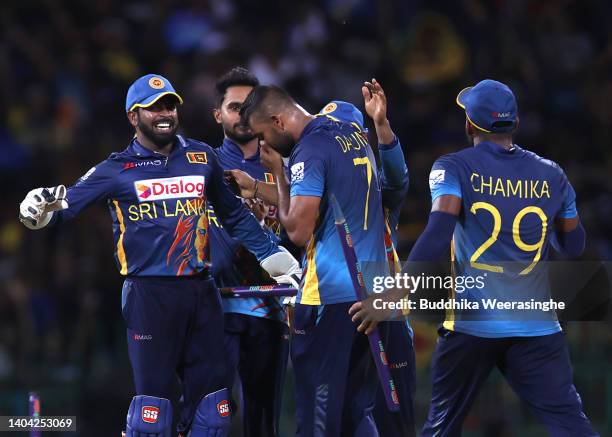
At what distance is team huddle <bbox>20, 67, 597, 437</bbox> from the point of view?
20.2 ft

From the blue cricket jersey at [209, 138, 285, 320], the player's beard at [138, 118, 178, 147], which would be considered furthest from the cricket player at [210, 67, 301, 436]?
the player's beard at [138, 118, 178, 147]

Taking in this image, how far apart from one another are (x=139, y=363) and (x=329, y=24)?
7.45m

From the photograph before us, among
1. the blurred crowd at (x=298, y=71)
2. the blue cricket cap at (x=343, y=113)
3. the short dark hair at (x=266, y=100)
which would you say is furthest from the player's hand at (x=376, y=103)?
the blurred crowd at (x=298, y=71)

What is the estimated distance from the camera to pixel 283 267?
23.3ft

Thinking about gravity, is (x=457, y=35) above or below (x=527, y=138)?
above

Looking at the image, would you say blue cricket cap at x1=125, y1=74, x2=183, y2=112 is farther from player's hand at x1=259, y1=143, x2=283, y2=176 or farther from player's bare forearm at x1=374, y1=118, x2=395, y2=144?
player's bare forearm at x1=374, y1=118, x2=395, y2=144

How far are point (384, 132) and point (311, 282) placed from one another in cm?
115

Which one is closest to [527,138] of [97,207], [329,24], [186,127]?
[329,24]

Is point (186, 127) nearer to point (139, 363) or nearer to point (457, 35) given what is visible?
point (457, 35)

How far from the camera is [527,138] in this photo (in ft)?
42.0

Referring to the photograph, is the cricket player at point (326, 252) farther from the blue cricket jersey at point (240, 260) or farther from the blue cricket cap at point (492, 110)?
the blue cricket jersey at point (240, 260)

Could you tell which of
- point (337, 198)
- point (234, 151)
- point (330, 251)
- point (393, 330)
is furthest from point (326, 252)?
point (234, 151)

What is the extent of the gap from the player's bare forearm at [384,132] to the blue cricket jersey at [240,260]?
0.97m

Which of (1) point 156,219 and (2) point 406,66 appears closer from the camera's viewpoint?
(1) point 156,219
